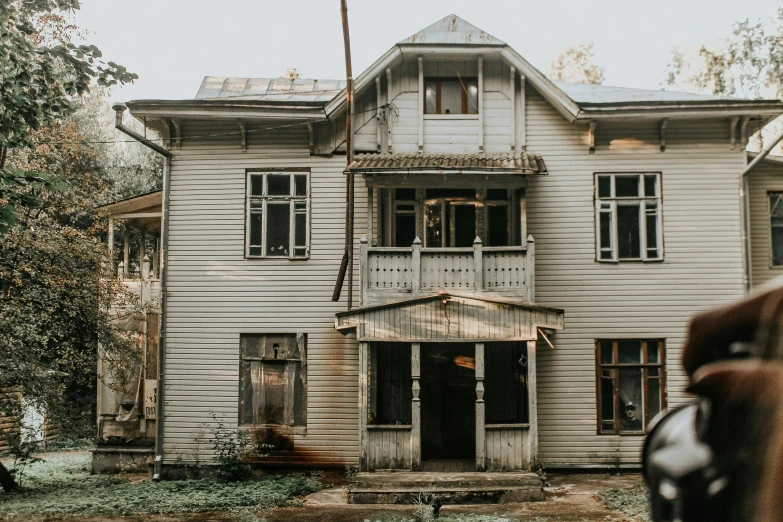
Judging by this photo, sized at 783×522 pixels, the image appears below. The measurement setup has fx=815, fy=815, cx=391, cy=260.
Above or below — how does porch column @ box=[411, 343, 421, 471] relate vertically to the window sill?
below

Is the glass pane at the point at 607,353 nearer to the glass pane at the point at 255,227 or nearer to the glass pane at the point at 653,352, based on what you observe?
the glass pane at the point at 653,352

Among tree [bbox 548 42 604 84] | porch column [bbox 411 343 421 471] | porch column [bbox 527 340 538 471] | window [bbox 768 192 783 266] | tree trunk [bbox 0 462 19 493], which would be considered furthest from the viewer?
tree [bbox 548 42 604 84]

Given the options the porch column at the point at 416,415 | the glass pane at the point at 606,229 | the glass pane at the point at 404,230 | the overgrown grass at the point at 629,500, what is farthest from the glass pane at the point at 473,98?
the overgrown grass at the point at 629,500

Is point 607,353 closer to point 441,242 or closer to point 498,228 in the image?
point 498,228

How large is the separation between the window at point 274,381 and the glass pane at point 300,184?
3.11m

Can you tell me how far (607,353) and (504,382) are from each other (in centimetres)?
230

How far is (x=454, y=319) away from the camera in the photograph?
611 inches

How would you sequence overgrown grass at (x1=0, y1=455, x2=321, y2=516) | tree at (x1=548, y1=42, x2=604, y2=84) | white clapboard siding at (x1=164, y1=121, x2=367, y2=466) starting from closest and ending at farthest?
overgrown grass at (x1=0, y1=455, x2=321, y2=516)
white clapboard siding at (x1=164, y1=121, x2=367, y2=466)
tree at (x1=548, y1=42, x2=604, y2=84)

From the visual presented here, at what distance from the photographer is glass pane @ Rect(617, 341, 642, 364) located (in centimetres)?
1744

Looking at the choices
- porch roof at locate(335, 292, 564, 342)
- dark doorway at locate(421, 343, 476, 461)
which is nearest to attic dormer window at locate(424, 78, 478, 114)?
porch roof at locate(335, 292, 564, 342)

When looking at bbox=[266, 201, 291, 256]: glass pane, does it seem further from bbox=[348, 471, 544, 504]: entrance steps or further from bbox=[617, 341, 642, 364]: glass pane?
bbox=[617, 341, 642, 364]: glass pane

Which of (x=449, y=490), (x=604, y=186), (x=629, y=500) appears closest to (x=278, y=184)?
(x=604, y=186)

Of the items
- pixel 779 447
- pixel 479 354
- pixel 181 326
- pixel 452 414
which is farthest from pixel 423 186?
pixel 779 447

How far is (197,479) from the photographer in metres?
16.9
